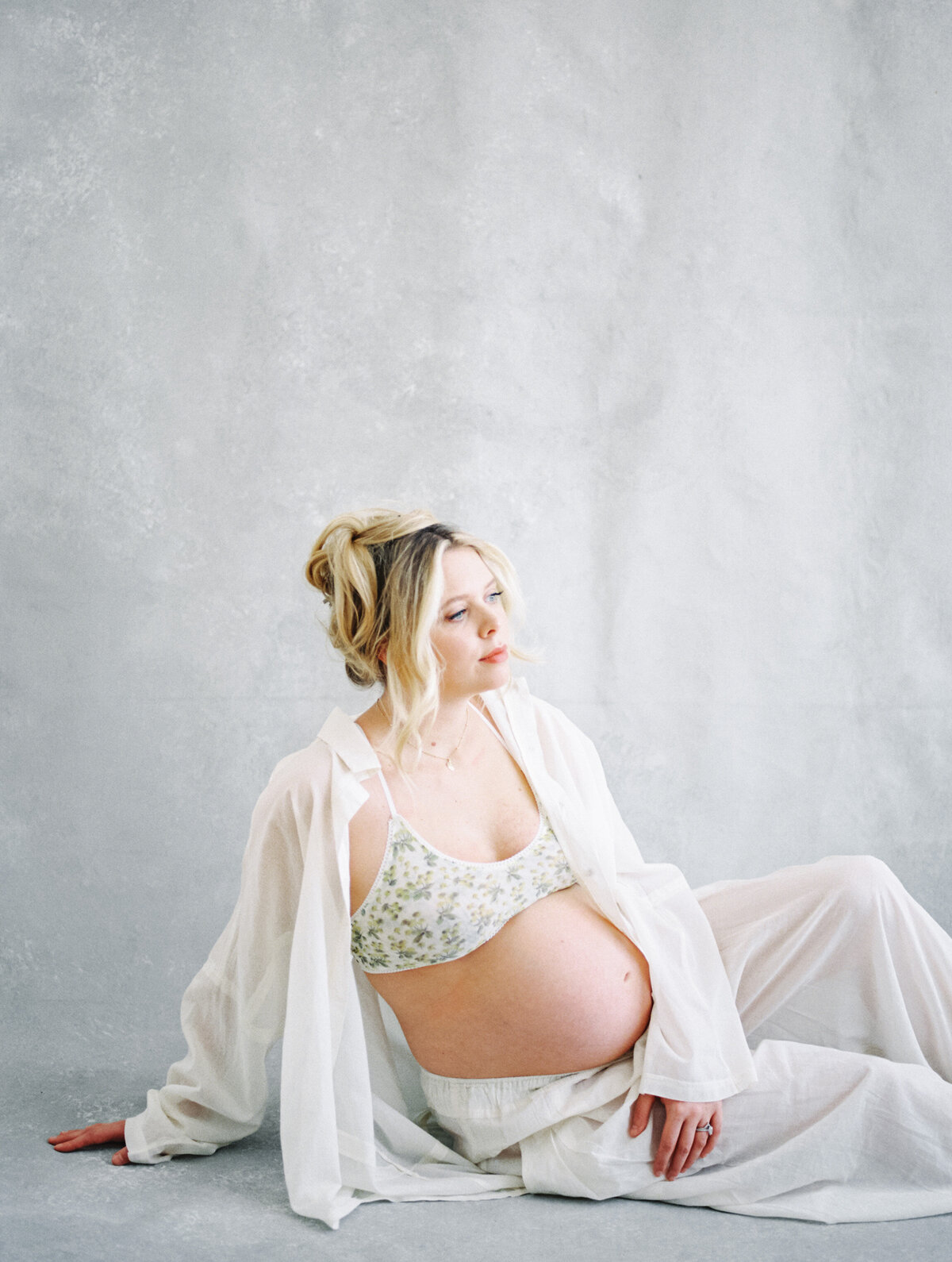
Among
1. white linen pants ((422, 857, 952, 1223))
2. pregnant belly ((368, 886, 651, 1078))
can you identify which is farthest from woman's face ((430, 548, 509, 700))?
white linen pants ((422, 857, 952, 1223))

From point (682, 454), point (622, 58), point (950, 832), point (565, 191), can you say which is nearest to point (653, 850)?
point (950, 832)

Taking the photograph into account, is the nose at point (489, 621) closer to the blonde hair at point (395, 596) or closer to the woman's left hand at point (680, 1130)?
the blonde hair at point (395, 596)

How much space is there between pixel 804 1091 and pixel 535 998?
43cm

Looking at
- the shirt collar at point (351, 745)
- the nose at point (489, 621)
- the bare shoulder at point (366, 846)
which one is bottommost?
the bare shoulder at point (366, 846)

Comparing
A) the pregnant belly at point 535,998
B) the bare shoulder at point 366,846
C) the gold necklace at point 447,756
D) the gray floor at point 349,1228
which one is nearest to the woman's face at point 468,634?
the gold necklace at point 447,756

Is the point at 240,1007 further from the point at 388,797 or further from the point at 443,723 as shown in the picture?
the point at 443,723

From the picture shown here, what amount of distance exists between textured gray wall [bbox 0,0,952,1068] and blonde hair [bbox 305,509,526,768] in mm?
1080

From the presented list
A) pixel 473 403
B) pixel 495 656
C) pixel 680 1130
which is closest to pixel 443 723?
pixel 495 656

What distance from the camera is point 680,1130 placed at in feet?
5.82

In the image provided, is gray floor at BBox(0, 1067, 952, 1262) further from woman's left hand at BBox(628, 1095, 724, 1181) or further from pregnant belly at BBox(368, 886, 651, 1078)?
pregnant belly at BBox(368, 886, 651, 1078)

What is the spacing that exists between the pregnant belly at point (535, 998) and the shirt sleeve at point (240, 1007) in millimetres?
198

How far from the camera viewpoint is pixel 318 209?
298cm

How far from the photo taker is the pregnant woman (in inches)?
68.8

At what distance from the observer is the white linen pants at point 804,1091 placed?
5.70 feet
